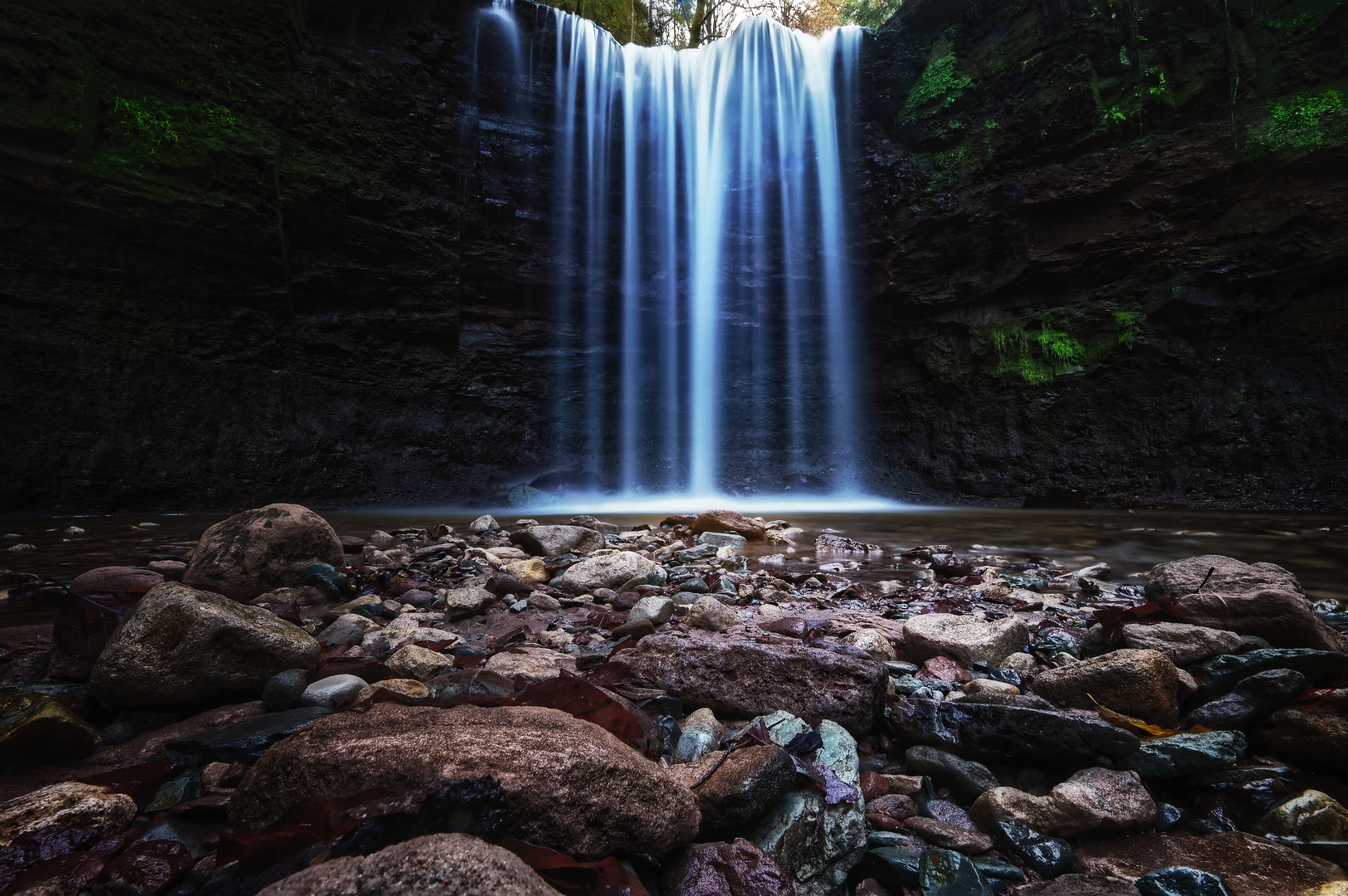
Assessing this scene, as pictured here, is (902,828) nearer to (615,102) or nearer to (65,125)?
(65,125)

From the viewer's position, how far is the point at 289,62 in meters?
10.3

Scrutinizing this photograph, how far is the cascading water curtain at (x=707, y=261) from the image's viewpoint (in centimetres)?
1362

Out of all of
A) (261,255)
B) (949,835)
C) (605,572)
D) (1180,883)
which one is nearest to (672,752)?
(949,835)

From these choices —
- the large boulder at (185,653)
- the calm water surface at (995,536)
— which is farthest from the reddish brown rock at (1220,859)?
the calm water surface at (995,536)

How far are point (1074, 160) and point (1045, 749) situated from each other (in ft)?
44.6

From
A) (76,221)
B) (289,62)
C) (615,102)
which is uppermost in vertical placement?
(615,102)

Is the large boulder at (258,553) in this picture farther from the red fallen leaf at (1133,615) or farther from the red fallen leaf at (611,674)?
the red fallen leaf at (1133,615)

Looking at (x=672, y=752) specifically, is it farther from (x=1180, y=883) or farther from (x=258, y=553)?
(x=258, y=553)

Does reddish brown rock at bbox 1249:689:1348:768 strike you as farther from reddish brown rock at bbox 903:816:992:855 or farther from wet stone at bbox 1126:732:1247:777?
reddish brown rock at bbox 903:816:992:855

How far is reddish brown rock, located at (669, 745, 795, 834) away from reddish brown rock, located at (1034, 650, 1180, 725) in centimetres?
103

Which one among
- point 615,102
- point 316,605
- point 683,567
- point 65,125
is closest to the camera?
point 316,605

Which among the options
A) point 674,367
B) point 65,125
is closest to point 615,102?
point 674,367

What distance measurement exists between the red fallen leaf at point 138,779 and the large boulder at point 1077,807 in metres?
1.74

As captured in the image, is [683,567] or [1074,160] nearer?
[683,567]
